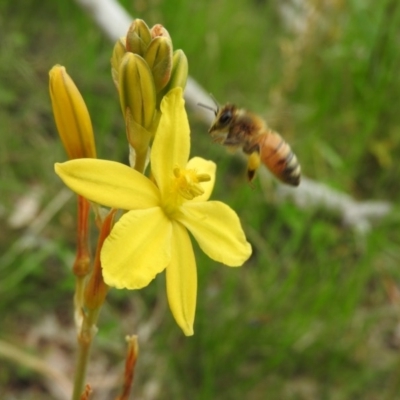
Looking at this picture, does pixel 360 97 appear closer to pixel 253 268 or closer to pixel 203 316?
Result: pixel 253 268

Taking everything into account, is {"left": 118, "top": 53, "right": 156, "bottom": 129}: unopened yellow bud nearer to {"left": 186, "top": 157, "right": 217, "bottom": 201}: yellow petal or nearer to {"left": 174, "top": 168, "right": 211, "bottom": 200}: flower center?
{"left": 174, "top": 168, "right": 211, "bottom": 200}: flower center

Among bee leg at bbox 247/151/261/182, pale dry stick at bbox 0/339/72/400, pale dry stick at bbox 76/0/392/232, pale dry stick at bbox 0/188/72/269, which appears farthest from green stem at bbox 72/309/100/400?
pale dry stick at bbox 76/0/392/232

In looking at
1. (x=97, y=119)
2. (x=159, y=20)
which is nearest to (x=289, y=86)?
(x=159, y=20)

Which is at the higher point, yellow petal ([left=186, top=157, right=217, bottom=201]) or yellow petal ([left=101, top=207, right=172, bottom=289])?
yellow petal ([left=186, top=157, right=217, bottom=201])

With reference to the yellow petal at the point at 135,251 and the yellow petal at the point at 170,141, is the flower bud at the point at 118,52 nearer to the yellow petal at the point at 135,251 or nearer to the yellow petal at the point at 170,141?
the yellow petal at the point at 170,141

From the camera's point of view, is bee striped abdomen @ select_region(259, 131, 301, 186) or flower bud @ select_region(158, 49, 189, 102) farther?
bee striped abdomen @ select_region(259, 131, 301, 186)

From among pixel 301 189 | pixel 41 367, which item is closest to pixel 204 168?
pixel 41 367

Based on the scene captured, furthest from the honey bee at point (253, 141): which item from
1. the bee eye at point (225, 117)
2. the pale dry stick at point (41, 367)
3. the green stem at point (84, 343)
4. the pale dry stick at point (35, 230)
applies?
the pale dry stick at point (35, 230)

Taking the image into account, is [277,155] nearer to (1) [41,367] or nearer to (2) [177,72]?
(2) [177,72]
